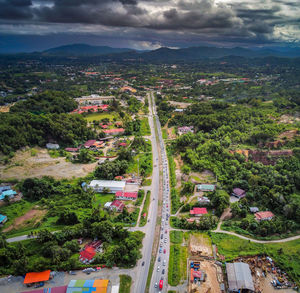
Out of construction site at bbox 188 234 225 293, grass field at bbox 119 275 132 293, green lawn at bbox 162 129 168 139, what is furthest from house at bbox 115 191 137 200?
green lawn at bbox 162 129 168 139

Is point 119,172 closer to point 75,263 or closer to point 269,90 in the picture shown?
point 75,263

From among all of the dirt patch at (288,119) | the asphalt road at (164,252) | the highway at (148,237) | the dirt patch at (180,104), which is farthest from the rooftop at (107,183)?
the dirt patch at (180,104)

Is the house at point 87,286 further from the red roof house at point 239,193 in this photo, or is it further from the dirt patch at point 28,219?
the red roof house at point 239,193

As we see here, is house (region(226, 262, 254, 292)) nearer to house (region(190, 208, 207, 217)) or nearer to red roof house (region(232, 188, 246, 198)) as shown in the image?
house (region(190, 208, 207, 217))

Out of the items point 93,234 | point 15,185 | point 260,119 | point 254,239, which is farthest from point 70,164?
point 260,119

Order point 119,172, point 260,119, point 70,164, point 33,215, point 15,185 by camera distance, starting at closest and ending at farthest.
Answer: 1. point 33,215
2. point 15,185
3. point 119,172
4. point 70,164
5. point 260,119

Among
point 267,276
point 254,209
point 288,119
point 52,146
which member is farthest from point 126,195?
point 288,119
